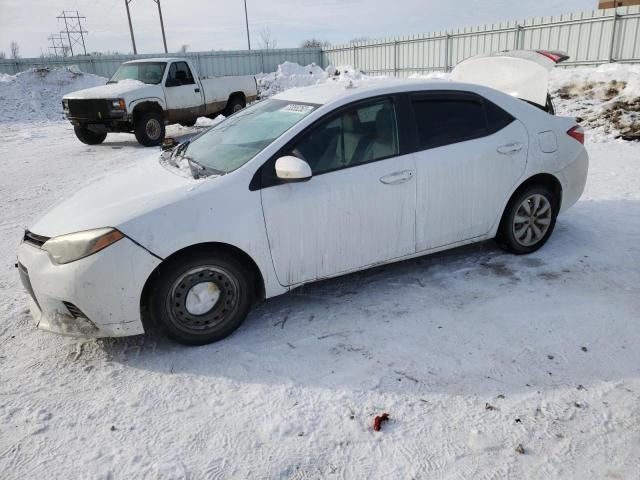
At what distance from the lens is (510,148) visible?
441 centimetres

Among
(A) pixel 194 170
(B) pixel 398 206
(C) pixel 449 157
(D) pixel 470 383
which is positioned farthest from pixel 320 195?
(D) pixel 470 383

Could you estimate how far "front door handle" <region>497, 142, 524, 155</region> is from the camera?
14.4 feet

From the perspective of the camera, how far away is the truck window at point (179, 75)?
1290cm

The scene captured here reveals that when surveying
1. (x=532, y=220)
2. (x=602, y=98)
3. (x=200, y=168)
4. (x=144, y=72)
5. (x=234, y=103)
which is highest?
(x=144, y=72)

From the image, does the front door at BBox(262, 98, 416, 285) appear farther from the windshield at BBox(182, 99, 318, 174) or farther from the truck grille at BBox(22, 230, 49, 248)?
the truck grille at BBox(22, 230, 49, 248)

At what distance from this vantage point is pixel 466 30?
67.3 feet

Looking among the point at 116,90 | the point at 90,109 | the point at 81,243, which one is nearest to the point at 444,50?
the point at 116,90

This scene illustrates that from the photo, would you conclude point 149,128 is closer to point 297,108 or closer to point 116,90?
point 116,90

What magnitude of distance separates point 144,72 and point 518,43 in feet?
44.3

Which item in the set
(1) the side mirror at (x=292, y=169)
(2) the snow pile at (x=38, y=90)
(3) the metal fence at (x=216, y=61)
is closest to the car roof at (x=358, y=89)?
(1) the side mirror at (x=292, y=169)

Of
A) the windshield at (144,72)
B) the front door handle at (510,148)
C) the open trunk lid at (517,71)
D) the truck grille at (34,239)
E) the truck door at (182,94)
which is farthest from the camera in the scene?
the truck door at (182,94)

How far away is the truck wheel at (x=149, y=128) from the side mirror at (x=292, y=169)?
9.70 metres

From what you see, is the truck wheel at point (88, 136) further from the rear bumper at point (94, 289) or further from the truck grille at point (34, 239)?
the rear bumper at point (94, 289)

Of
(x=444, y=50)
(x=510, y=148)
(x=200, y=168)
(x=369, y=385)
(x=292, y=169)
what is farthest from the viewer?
(x=444, y=50)
